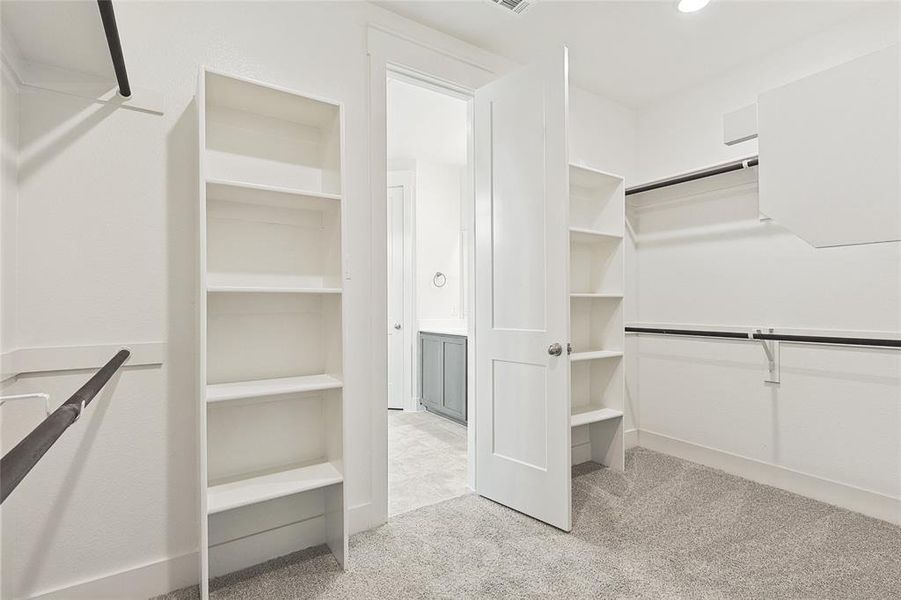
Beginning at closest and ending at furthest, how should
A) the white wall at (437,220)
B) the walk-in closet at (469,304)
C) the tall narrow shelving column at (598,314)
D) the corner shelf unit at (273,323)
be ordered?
the walk-in closet at (469,304) → the corner shelf unit at (273,323) → the tall narrow shelving column at (598,314) → the white wall at (437,220)

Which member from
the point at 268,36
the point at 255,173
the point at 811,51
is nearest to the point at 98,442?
the point at 255,173

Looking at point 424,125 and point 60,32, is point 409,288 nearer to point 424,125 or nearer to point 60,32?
point 424,125

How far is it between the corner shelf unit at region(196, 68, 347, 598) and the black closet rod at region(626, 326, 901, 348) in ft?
7.77

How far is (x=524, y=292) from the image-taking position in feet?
7.89

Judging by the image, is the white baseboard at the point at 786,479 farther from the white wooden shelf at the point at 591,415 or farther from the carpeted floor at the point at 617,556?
the white wooden shelf at the point at 591,415

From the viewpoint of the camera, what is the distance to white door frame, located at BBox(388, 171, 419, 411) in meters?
4.86

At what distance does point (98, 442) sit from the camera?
65.3 inches

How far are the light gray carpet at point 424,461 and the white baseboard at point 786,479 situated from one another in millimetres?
1518

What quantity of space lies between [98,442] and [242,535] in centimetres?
68

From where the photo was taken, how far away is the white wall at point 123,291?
1563 mm

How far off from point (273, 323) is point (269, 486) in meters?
0.66

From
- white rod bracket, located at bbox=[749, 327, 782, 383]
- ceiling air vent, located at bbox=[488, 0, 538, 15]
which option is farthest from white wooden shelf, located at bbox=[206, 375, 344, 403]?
white rod bracket, located at bbox=[749, 327, 782, 383]

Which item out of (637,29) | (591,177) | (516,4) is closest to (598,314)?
(591,177)

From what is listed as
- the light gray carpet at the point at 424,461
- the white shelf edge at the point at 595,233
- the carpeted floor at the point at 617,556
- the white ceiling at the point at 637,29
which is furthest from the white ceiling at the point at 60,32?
the light gray carpet at the point at 424,461
